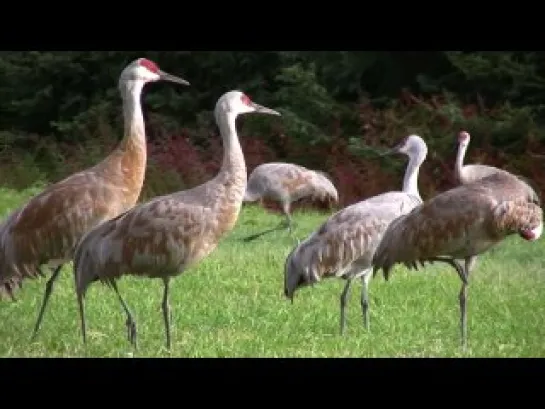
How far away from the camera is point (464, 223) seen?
16.0 ft

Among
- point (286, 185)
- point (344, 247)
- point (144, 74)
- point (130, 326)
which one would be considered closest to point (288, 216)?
point (286, 185)

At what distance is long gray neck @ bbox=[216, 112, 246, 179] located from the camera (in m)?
4.67

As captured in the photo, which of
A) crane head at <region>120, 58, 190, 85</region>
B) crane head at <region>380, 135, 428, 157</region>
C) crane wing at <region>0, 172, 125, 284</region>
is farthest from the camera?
crane head at <region>380, 135, 428, 157</region>

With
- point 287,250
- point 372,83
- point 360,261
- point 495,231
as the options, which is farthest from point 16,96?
point 495,231

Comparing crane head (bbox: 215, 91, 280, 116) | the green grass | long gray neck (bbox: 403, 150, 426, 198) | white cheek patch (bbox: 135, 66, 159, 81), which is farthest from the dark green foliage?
crane head (bbox: 215, 91, 280, 116)

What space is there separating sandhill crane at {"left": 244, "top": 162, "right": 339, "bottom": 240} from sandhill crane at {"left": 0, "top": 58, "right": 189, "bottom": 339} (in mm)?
3862

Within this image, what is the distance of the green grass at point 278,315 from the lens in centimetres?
480

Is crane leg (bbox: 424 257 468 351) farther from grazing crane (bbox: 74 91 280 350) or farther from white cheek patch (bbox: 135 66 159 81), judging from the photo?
white cheek patch (bbox: 135 66 159 81)

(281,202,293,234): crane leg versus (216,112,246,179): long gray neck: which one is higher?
(216,112,246,179): long gray neck

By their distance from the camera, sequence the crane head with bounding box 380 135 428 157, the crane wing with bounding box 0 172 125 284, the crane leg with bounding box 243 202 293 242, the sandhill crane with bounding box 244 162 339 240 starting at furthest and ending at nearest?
the sandhill crane with bounding box 244 162 339 240
the crane leg with bounding box 243 202 293 242
the crane head with bounding box 380 135 428 157
the crane wing with bounding box 0 172 125 284

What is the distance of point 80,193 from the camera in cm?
497

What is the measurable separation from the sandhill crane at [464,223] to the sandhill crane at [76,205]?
1.11 m

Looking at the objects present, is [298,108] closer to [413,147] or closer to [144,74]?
[413,147]

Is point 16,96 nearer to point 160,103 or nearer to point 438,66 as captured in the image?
point 160,103
